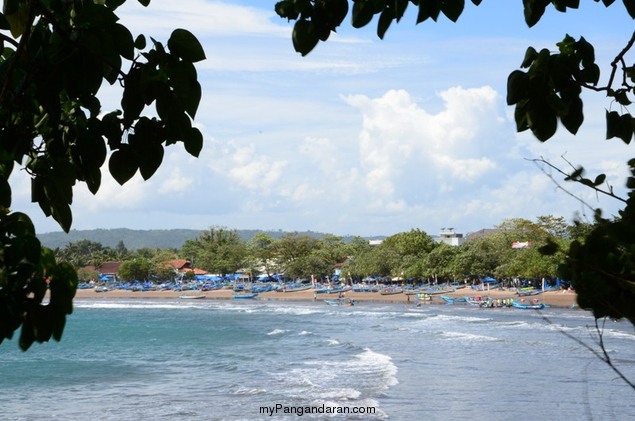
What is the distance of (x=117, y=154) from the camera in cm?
132

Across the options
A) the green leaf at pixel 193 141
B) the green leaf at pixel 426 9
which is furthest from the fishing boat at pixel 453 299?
the green leaf at pixel 193 141

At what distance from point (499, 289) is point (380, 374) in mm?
38992

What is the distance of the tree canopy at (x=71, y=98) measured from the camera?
4.07 ft

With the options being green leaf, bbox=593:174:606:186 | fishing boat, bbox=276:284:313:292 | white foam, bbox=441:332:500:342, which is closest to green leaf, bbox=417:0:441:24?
green leaf, bbox=593:174:606:186

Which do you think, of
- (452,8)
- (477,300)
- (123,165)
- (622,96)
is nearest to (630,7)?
(622,96)

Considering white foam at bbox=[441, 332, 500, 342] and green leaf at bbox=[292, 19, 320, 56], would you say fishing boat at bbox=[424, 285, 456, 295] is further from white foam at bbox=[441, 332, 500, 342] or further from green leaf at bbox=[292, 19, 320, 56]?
green leaf at bbox=[292, 19, 320, 56]

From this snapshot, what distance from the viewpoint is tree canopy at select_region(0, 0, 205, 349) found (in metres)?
1.24

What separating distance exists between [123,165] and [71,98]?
136 millimetres

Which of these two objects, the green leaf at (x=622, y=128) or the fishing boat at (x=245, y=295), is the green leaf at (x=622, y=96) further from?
the fishing boat at (x=245, y=295)

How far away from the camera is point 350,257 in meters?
81.4

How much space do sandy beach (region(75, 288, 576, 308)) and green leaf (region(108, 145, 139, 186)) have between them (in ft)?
140

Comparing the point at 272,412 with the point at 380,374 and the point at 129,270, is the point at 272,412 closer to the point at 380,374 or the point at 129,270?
the point at 380,374

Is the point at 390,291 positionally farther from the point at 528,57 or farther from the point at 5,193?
the point at 5,193

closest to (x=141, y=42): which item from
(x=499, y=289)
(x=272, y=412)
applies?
(x=272, y=412)
